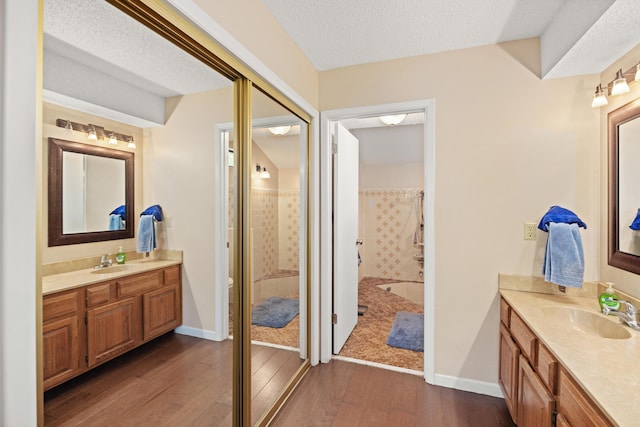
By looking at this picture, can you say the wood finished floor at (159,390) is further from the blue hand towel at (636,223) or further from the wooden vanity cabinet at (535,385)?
the blue hand towel at (636,223)

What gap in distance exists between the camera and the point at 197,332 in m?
1.46

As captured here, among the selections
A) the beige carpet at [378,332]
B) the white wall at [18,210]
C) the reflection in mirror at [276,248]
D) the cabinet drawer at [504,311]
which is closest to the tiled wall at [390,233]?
the beige carpet at [378,332]

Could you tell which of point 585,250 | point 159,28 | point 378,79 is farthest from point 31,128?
point 585,250

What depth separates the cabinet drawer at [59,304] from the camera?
0.82m

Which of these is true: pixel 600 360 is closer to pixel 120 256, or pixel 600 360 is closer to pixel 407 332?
pixel 120 256

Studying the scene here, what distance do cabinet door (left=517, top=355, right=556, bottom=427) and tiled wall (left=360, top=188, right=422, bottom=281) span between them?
11.0ft

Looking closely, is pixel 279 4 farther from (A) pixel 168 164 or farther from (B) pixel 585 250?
(B) pixel 585 250

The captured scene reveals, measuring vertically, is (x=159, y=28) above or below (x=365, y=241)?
above

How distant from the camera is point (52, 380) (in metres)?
0.83

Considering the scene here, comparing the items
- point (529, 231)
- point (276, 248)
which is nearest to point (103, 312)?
point (276, 248)

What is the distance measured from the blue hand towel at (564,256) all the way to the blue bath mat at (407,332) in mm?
1420

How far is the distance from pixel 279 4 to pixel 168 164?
122 cm

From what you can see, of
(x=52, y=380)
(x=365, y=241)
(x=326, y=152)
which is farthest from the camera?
(x=365, y=241)

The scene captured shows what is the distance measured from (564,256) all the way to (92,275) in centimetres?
235
